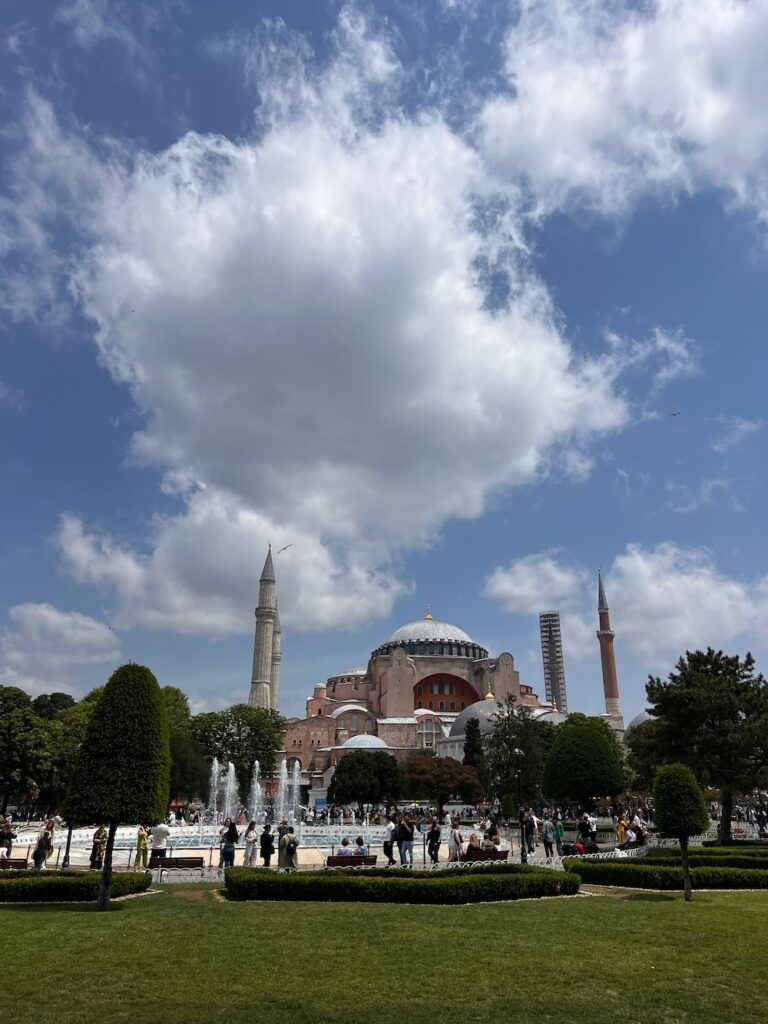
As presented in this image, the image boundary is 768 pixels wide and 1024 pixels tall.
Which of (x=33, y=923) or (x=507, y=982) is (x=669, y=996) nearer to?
(x=507, y=982)

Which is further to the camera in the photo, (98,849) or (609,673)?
(609,673)

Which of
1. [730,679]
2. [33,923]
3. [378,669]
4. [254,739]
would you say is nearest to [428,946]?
[33,923]

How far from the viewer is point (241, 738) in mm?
42219

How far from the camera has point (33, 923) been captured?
29.1 feet

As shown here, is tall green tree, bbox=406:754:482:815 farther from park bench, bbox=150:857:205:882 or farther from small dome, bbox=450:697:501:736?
park bench, bbox=150:857:205:882

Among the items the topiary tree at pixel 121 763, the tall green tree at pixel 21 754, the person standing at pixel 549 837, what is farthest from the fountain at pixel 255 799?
the topiary tree at pixel 121 763

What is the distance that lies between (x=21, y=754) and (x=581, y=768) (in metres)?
24.3

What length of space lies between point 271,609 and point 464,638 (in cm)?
2480

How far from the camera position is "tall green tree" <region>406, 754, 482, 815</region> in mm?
37688

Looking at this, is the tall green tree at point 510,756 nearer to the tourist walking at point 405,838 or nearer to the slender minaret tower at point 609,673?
the tourist walking at point 405,838

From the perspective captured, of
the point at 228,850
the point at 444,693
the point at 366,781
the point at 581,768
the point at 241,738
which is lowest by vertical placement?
the point at 228,850

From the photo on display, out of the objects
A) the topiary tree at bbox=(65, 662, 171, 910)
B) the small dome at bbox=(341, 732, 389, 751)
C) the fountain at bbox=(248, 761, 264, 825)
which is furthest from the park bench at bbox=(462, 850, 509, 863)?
the small dome at bbox=(341, 732, 389, 751)

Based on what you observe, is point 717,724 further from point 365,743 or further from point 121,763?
point 365,743

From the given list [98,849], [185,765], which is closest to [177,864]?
[98,849]
